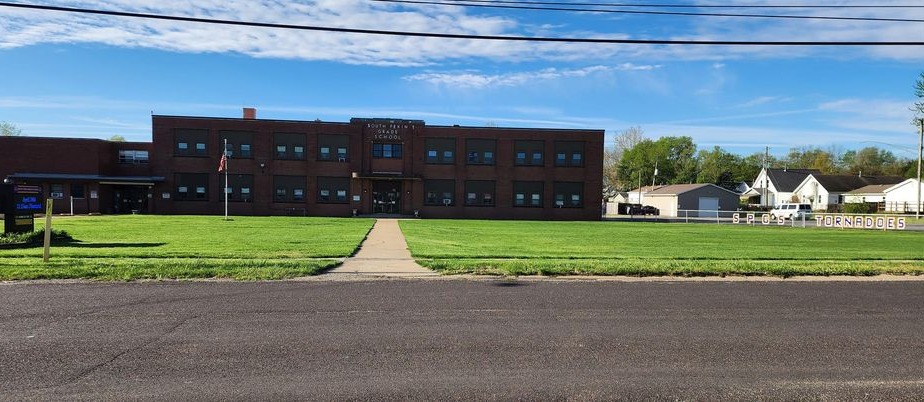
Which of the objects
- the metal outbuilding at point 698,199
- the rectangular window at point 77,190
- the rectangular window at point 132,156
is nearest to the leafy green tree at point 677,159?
the metal outbuilding at point 698,199

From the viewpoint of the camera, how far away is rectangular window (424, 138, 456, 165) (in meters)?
53.2

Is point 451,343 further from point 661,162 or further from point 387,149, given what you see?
point 661,162

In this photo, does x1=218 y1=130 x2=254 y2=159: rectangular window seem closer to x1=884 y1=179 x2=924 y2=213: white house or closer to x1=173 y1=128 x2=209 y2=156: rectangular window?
x1=173 y1=128 x2=209 y2=156: rectangular window

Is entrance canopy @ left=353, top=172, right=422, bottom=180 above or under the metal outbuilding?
above

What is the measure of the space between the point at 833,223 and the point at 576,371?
1501 inches

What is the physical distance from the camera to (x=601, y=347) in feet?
20.5

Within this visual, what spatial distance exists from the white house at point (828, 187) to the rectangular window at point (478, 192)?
5328 cm

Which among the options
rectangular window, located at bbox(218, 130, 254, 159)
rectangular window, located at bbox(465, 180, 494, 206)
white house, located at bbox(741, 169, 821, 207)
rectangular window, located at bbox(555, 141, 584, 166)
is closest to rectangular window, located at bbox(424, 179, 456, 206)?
rectangular window, located at bbox(465, 180, 494, 206)

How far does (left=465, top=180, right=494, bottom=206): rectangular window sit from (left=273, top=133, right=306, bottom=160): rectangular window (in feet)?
49.3

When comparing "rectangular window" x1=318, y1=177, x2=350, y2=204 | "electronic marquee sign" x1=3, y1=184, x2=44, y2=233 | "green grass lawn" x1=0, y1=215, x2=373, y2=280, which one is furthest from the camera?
"rectangular window" x1=318, y1=177, x2=350, y2=204

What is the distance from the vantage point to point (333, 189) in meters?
52.4

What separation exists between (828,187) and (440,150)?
202ft

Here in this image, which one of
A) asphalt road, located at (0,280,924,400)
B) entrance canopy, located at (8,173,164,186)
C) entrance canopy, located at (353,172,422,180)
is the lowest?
asphalt road, located at (0,280,924,400)

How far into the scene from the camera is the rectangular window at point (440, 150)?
53.2 m
